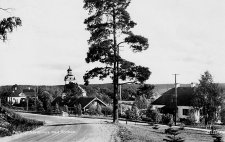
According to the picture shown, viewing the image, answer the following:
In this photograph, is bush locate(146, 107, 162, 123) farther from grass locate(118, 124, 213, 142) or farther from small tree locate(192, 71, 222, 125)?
grass locate(118, 124, 213, 142)

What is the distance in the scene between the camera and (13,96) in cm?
11838

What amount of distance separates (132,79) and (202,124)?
79.1 ft

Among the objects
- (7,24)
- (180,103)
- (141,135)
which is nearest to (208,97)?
(180,103)

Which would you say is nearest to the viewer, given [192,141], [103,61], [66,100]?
[192,141]

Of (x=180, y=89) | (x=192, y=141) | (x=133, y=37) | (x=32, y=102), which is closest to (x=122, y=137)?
(x=192, y=141)

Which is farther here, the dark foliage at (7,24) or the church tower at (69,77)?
the church tower at (69,77)

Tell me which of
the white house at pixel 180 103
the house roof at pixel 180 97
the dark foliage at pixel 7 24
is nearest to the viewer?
the dark foliage at pixel 7 24

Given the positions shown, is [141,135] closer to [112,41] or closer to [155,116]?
[112,41]

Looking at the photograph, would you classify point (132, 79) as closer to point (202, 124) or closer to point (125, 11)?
point (125, 11)

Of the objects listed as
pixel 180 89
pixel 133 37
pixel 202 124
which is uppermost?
pixel 133 37

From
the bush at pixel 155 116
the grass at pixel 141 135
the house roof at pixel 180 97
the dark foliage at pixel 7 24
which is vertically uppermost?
the dark foliage at pixel 7 24

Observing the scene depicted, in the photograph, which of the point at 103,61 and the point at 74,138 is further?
the point at 103,61

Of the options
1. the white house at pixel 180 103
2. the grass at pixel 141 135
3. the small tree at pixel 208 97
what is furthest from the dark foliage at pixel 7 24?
the white house at pixel 180 103

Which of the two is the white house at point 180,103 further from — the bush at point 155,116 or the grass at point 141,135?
the grass at point 141,135
